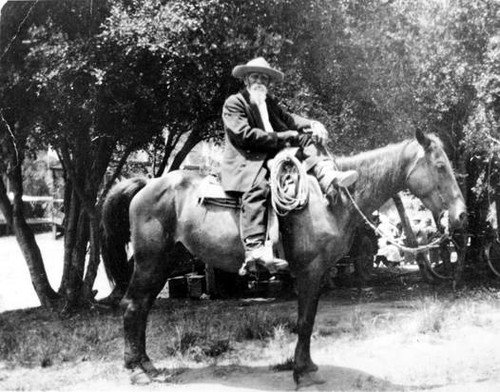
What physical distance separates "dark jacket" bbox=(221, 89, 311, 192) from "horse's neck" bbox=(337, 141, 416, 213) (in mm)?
911

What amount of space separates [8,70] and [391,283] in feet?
36.6

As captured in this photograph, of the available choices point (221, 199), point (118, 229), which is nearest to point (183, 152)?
point (118, 229)

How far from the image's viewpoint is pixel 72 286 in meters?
10.2

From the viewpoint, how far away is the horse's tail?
7.34 metres

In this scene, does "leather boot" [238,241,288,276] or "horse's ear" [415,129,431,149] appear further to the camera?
"horse's ear" [415,129,431,149]

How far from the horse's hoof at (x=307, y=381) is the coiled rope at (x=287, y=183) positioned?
1674mm

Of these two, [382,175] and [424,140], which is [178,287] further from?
[424,140]

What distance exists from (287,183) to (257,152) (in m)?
0.54

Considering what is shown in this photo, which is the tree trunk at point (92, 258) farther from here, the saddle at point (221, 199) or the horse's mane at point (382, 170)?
the horse's mane at point (382, 170)

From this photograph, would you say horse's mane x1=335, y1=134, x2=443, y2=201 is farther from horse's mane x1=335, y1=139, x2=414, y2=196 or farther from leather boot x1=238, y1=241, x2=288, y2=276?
leather boot x1=238, y1=241, x2=288, y2=276

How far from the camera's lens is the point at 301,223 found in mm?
5820

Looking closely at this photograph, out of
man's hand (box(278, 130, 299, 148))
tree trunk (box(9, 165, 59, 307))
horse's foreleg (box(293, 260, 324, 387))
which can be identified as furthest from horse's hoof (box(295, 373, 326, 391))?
tree trunk (box(9, 165, 59, 307))

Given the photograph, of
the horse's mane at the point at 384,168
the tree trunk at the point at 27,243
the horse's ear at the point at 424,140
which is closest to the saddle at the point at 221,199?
the horse's mane at the point at 384,168

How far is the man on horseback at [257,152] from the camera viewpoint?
5715 mm
